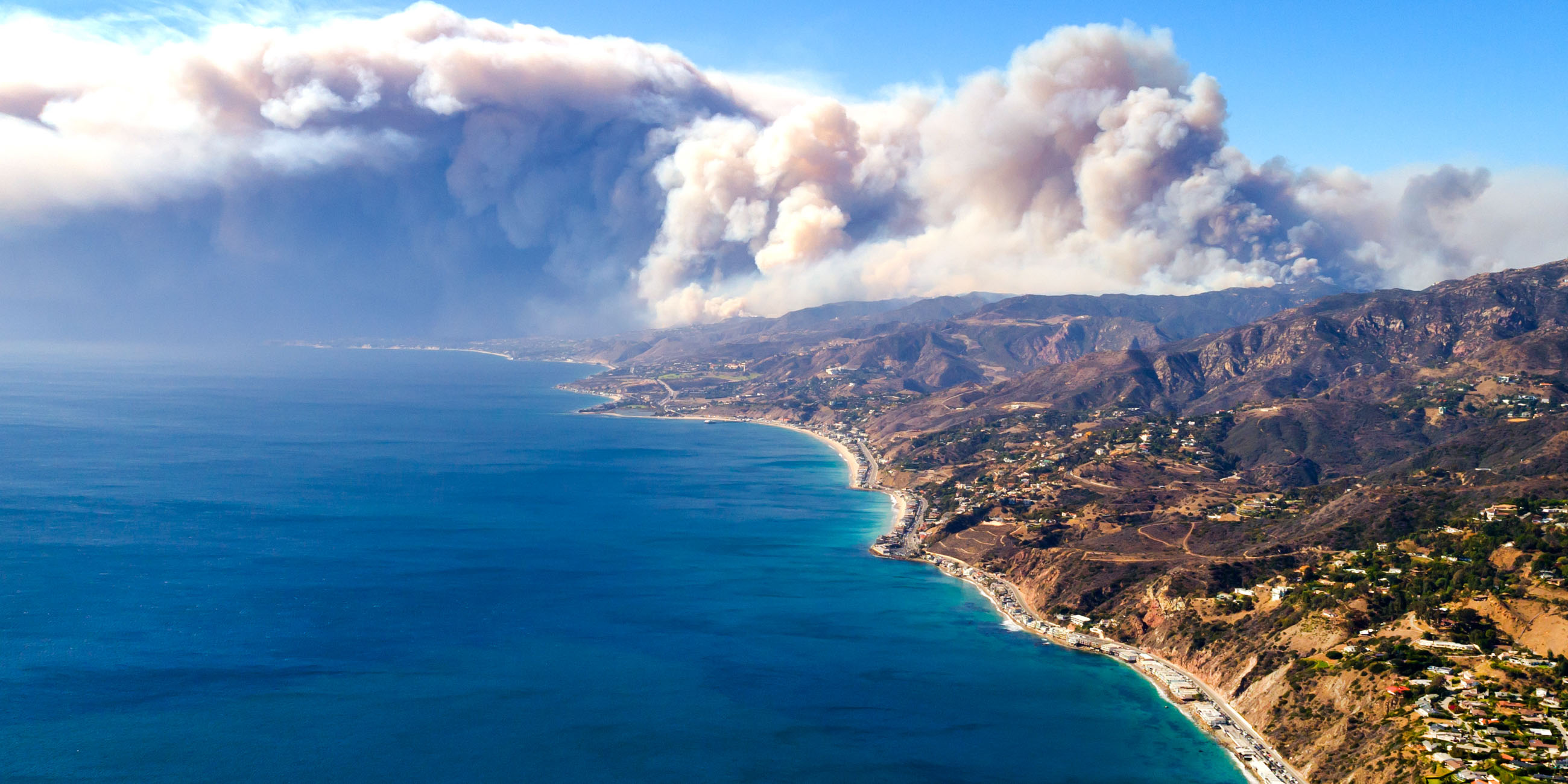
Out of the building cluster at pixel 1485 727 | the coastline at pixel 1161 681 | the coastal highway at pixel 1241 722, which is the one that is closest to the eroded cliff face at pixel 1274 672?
the coastal highway at pixel 1241 722

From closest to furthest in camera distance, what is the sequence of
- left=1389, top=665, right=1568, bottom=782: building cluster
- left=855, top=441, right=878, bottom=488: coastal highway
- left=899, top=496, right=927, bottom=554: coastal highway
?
1. left=1389, top=665, right=1568, bottom=782: building cluster
2. left=899, top=496, right=927, bottom=554: coastal highway
3. left=855, top=441, right=878, bottom=488: coastal highway

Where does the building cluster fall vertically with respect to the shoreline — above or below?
above

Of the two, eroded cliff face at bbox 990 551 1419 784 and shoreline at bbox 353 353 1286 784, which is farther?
shoreline at bbox 353 353 1286 784

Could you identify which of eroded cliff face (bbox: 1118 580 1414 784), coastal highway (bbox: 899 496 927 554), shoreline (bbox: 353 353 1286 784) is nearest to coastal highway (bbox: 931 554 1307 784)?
shoreline (bbox: 353 353 1286 784)

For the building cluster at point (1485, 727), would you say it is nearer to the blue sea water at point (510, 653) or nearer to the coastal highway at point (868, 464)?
the blue sea water at point (510, 653)

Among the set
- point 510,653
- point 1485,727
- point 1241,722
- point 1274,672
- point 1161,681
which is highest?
point 1485,727

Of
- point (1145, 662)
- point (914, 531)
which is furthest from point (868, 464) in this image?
point (1145, 662)

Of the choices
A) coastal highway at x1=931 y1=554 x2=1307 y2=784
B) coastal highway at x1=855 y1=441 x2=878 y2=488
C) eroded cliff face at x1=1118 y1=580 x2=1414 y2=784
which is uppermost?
coastal highway at x1=855 y1=441 x2=878 y2=488

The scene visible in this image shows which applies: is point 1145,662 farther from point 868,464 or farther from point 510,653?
point 868,464

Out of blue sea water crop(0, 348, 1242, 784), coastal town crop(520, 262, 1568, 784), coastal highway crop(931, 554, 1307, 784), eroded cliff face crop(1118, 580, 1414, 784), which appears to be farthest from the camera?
coastal town crop(520, 262, 1568, 784)

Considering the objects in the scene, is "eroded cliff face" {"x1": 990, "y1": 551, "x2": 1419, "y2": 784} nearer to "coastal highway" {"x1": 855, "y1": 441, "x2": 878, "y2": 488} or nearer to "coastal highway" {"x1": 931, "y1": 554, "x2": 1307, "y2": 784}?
"coastal highway" {"x1": 931, "y1": 554, "x2": 1307, "y2": 784}
